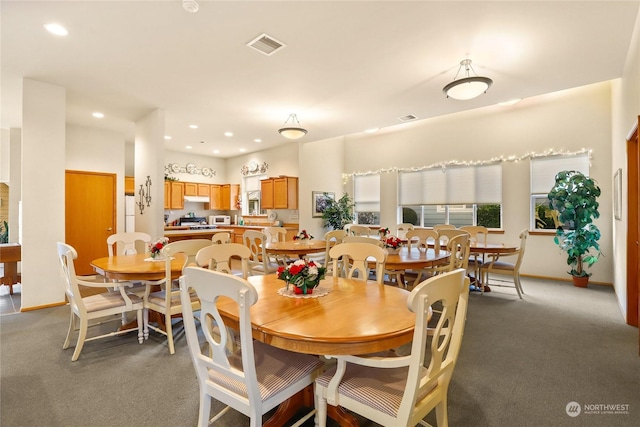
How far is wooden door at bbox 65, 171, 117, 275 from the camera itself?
583cm

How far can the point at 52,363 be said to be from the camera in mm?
2582

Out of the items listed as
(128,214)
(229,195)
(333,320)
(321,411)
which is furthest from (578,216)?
(128,214)

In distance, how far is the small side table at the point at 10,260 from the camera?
14.7 ft

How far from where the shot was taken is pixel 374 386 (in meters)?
1.44

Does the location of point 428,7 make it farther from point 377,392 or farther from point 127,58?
point 127,58

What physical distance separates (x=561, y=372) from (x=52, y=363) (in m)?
4.23

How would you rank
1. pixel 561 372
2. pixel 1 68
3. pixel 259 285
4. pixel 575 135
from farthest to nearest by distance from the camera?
pixel 575 135, pixel 1 68, pixel 561 372, pixel 259 285

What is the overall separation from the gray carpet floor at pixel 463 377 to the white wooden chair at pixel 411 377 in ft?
1.84

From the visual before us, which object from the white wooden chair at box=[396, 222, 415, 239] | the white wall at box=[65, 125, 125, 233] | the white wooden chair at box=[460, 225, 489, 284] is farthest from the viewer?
the white wooden chair at box=[396, 222, 415, 239]

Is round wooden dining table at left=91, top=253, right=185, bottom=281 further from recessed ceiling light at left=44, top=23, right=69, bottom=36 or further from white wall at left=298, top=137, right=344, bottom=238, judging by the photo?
white wall at left=298, top=137, right=344, bottom=238

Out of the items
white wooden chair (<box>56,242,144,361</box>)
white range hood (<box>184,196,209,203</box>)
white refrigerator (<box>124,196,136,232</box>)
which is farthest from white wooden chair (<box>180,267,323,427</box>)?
white range hood (<box>184,196,209,203</box>)

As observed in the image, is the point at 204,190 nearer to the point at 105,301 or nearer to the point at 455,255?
the point at 105,301

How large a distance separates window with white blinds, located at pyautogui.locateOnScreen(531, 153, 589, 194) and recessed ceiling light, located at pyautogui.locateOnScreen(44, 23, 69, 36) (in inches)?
284

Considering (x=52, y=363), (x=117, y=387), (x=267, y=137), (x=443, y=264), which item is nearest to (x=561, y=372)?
(x=443, y=264)
